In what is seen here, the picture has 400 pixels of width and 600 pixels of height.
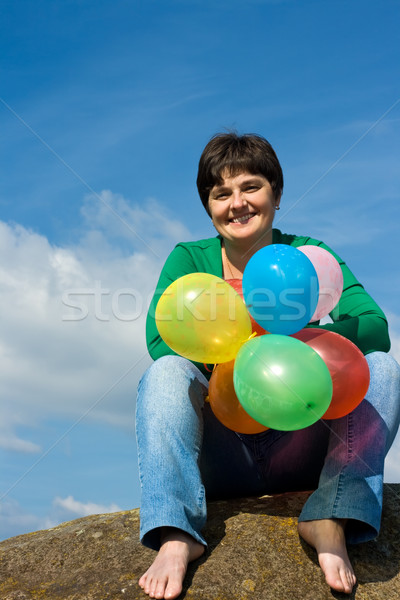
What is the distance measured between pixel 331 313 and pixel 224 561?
57.4 inches

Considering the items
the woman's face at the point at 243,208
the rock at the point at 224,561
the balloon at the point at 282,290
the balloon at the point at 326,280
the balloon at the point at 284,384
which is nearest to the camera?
the balloon at the point at 284,384

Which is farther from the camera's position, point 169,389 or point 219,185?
point 219,185

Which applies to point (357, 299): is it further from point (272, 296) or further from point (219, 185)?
point (219, 185)

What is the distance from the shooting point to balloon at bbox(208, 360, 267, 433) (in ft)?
9.12

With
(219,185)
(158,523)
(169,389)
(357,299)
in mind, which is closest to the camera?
(158,523)

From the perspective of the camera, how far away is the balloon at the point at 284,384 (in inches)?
96.7

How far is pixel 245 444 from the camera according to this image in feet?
10.1

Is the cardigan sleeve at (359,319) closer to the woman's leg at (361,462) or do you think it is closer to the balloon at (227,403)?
the woman's leg at (361,462)

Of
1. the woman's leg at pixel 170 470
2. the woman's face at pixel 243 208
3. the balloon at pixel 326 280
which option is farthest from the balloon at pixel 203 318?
the woman's face at pixel 243 208

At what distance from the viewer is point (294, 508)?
3129 mm

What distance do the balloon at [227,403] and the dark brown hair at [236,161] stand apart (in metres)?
1.30

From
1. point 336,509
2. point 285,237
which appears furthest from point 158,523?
point 285,237

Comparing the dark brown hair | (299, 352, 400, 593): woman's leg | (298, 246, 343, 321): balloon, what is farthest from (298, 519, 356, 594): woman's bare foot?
the dark brown hair

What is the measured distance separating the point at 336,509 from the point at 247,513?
608 mm
